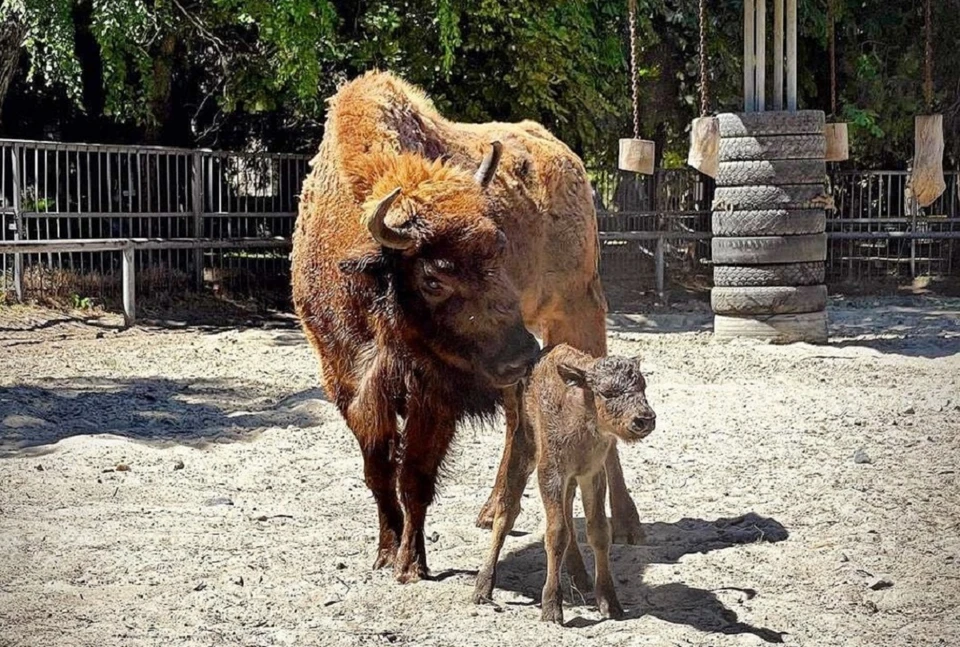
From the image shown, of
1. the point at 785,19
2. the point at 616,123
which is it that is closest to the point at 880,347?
the point at 785,19

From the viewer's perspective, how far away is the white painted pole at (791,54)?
13648 mm

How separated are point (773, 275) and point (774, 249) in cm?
27

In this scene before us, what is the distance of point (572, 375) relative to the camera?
16.2 ft

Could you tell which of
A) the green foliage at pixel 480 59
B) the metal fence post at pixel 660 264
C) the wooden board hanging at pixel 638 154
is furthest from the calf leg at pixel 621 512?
the metal fence post at pixel 660 264

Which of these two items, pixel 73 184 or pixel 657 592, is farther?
pixel 73 184

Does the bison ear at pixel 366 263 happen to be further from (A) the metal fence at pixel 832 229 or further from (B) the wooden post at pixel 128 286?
(A) the metal fence at pixel 832 229

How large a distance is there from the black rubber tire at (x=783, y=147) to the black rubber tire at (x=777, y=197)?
1.00 feet

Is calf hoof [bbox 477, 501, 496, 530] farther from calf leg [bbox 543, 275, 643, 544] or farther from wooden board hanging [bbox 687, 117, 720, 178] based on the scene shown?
wooden board hanging [bbox 687, 117, 720, 178]

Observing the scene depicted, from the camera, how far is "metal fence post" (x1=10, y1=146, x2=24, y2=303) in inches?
582

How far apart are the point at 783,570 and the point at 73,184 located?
1341cm

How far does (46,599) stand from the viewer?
528cm

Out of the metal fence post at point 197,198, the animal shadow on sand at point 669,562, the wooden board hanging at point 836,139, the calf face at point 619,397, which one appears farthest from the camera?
the metal fence post at point 197,198

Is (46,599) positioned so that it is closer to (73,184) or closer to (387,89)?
(387,89)

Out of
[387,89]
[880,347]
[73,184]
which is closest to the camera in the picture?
[387,89]
